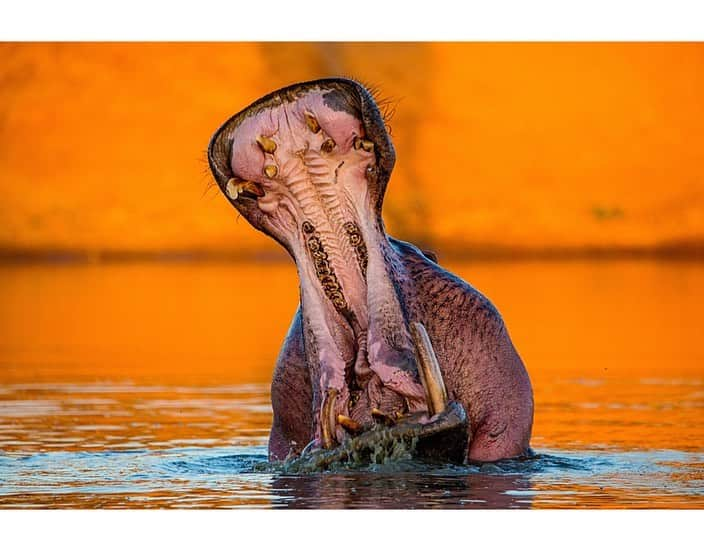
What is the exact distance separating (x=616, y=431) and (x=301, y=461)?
8.38 ft

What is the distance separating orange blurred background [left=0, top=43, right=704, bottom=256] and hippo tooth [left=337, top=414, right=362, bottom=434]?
12.7 meters

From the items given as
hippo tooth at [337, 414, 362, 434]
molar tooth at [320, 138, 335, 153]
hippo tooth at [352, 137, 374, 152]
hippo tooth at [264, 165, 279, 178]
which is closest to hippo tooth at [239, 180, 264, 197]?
hippo tooth at [264, 165, 279, 178]

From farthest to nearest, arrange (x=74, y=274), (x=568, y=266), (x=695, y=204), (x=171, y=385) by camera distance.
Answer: (x=568, y=266)
(x=74, y=274)
(x=695, y=204)
(x=171, y=385)

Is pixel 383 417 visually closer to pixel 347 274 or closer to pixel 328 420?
pixel 328 420

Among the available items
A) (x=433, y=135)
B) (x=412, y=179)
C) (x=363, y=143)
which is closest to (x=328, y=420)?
(x=363, y=143)

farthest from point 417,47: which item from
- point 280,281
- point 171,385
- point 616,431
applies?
point 616,431

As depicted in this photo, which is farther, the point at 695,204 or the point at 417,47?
the point at 417,47

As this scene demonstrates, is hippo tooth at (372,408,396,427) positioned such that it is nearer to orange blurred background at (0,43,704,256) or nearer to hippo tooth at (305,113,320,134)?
hippo tooth at (305,113,320,134)

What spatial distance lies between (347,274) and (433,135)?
14.5 meters

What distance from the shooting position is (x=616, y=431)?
8297mm

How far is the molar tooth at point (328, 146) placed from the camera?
241 inches

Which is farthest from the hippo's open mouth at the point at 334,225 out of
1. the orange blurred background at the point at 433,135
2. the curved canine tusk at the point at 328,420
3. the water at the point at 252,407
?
the orange blurred background at the point at 433,135

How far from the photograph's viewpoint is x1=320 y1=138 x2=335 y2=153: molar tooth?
6.11 m

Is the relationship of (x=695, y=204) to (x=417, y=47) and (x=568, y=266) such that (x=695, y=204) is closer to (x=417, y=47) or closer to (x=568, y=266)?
(x=417, y=47)
